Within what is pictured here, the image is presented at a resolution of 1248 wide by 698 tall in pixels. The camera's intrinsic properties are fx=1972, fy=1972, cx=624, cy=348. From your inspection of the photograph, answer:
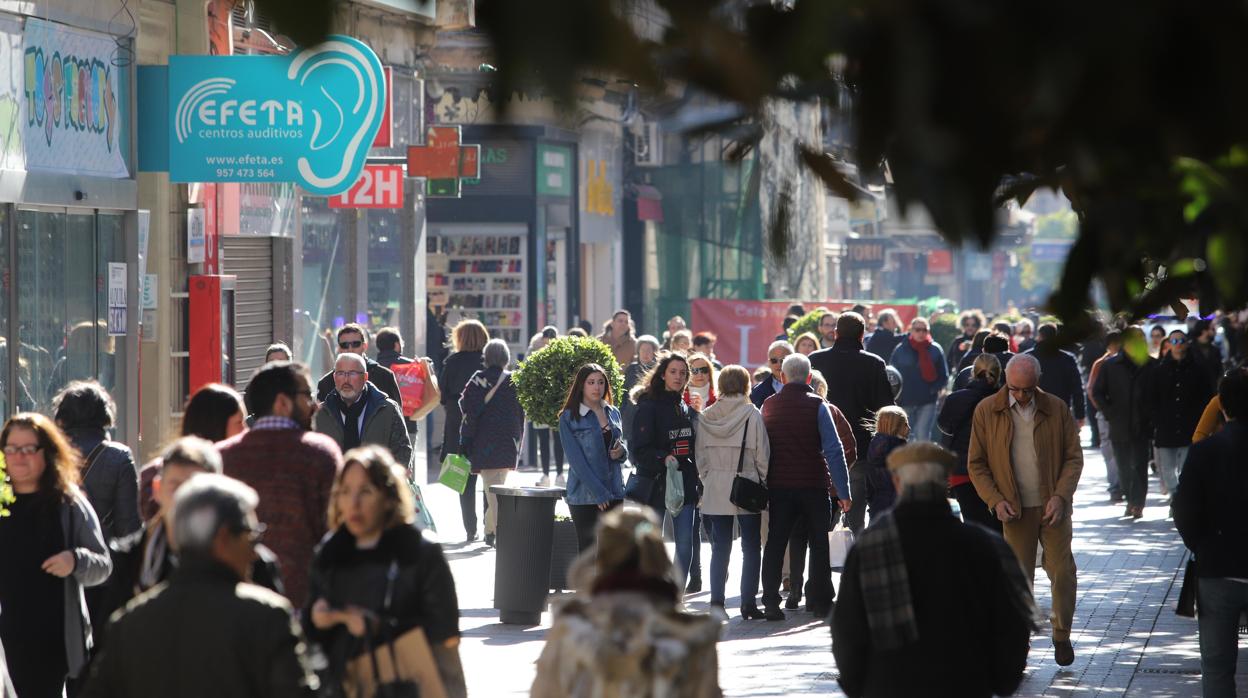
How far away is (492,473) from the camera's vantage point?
16703 mm

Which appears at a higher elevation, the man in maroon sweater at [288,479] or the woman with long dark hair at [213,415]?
the woman with long dark hair at [213,415]

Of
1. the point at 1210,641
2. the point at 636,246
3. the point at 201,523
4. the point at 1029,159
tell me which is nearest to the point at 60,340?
the point at 1210,641

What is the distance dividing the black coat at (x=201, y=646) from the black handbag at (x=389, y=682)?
0.69 m

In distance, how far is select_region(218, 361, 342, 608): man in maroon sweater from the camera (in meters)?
6.94

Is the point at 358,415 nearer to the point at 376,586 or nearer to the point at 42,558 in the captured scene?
the point at 42,558

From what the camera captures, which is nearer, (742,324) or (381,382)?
(381,382)

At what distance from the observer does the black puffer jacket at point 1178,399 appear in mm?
18359

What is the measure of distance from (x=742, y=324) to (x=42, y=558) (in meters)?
22.4

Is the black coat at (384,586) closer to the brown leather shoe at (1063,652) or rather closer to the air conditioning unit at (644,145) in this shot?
the brown leather shoe at (1063,652)

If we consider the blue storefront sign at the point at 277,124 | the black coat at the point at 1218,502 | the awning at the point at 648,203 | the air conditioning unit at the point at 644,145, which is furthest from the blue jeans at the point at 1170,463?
the awning at the point at 648,203

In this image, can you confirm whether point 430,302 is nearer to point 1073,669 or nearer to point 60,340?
point 60,340

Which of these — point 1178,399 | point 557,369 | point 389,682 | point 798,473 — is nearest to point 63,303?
point 557,369

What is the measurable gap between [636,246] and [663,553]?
104ft

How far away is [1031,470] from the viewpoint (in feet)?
34.7
